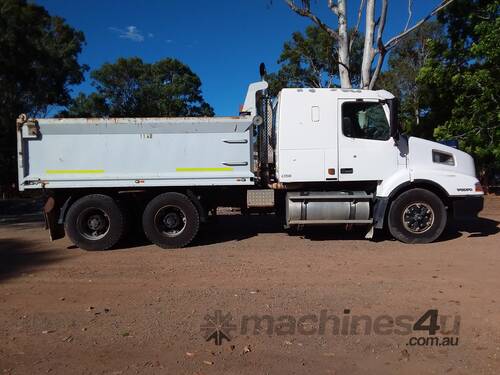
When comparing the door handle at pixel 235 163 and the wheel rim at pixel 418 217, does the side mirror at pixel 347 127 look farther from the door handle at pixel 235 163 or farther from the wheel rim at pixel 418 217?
the door handle at pixel 235 163

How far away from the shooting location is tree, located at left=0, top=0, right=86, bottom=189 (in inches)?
687

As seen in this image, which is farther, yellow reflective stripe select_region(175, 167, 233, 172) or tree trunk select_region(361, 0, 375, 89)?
tree trunk select_region(361, 0, 375, 89)

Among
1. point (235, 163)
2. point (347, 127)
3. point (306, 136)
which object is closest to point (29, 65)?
point (235, 163)

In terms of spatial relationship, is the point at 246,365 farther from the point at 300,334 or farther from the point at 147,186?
the point at 147,186

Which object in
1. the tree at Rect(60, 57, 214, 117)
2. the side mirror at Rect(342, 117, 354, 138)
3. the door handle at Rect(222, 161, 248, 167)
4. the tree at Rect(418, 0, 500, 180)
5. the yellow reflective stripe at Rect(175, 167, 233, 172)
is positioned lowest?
the yellow reflective stripe at Rect(175, 167, 233, 172)

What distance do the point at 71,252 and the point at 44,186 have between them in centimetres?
128

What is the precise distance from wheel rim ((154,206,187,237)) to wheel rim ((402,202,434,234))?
4.02 m

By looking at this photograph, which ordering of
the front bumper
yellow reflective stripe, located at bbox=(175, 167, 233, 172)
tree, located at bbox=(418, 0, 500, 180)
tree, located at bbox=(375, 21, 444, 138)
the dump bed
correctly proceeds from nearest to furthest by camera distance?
the dump bed, yellow reflective stripe, located at bbox=(175, 167, 233, 172), the front bumper, tree, located at bbox=(418, 0, 500, 180), tree, located at bbox=(375, 21, 444, 138)

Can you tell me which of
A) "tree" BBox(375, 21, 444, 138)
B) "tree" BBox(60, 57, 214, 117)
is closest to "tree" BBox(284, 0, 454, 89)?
"tree" BBox(375, 21, 444, 138)

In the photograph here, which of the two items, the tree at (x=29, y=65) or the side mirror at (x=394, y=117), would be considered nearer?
the side mirror at (x=394, y=117)

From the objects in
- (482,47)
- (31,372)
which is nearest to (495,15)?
(482,47)

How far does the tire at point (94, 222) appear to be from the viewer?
830 cm

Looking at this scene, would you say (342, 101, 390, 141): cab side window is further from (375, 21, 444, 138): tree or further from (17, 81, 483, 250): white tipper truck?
(375, 21, 444, 138): tree

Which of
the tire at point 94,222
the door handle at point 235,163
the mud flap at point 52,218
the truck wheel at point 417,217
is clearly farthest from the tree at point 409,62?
the mud flap at point 52,218
